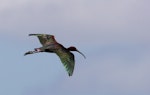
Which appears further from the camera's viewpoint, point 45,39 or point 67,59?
point 45,39

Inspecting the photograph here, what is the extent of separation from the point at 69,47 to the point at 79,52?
1696 mm

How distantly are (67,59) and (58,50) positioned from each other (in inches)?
107

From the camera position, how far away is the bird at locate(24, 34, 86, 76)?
75.3 meters

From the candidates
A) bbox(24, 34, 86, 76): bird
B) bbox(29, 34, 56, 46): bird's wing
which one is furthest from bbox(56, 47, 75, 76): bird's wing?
bbox(29, 34, 56, 46): bird's wing

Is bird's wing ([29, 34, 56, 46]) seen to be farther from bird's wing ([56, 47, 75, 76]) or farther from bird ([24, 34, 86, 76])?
bird's wing ([56, 47, 75, 76])

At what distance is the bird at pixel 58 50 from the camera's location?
75.3 m

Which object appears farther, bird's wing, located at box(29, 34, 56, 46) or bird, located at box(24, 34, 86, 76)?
bird's wing, located at box(29, 34, 56, 46)

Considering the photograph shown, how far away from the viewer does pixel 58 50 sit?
79250mm

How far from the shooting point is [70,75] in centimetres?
7138

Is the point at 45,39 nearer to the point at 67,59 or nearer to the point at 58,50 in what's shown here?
the point at 58,50

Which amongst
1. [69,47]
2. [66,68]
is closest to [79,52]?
[69,47]

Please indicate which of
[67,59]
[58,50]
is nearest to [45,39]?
[58,50]

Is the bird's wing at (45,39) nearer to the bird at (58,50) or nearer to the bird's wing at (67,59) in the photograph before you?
the bird at (58,50)

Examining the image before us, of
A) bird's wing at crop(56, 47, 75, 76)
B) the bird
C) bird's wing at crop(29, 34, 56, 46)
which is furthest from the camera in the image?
bird's wing at crop(29, 34, 56, 46)
